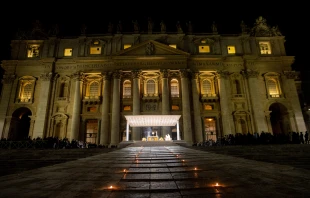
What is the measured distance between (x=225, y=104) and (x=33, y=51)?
34079 millimetres

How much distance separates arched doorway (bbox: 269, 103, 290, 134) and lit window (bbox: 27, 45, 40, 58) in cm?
4168

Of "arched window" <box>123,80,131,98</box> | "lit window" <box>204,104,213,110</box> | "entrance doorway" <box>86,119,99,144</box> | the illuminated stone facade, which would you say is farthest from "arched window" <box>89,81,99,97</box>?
"lit window" <box>204,104,213,110</box>

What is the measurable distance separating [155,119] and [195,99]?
8.48 metres

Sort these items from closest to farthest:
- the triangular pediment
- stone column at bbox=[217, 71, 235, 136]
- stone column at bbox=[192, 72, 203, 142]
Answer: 1. stone column at bbox=[192, 72, 203, 142]
2. stone column at bbox=[217, 71, 235, 136]
3. the triangular pediment

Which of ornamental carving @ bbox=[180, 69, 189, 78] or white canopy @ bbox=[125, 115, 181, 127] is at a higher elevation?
ornamental carving @ bbox=[180, 69, 189, 78]

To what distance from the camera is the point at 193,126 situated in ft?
94.6

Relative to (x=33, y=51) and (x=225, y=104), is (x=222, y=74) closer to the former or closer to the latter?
(x=225, y=104)

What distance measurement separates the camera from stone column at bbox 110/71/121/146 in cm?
2725

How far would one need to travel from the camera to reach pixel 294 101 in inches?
1189

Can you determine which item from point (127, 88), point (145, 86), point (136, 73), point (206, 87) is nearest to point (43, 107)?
point (127, 88)

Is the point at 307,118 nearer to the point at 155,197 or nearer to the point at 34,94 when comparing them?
the point at 155,197

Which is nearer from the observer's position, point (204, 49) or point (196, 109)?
point (196, 109)

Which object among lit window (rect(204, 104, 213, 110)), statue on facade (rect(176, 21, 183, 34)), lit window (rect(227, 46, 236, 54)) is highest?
statue on facade (rect(176, 21, 183, 34))

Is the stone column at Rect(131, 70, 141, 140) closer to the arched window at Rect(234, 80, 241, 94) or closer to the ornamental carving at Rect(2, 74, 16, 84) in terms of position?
the arched window at Rect(234, 80, 241, 94)
